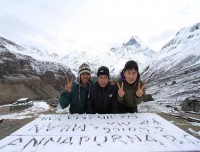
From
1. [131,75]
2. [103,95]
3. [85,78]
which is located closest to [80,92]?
[85,78]

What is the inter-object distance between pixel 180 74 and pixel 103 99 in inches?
2846

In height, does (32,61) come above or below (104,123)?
above

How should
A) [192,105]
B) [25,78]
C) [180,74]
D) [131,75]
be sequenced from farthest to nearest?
[25,78] → [180,74] → [192,105] → [131,75]

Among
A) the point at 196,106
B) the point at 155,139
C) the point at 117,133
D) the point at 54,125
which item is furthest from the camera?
the point at 196,106

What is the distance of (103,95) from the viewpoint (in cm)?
617

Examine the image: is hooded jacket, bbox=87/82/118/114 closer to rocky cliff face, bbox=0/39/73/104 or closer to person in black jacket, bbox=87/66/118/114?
person in black jacket, bbox=87/66/118/114

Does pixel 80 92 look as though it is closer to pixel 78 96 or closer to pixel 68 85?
pixel 78 96

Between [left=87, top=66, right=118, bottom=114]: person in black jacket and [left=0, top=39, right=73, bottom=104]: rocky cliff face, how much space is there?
74703 millimetres

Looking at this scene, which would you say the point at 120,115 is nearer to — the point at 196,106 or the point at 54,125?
the point at 54,125

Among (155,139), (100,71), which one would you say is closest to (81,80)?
(100,71)

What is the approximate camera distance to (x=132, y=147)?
13.0 feet

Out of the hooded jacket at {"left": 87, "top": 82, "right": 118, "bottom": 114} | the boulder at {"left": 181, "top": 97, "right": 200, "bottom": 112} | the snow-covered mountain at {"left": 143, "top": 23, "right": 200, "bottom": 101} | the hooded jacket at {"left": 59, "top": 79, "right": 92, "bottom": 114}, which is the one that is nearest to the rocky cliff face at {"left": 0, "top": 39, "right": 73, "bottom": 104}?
the snow-covered mountain at {"left": 143, "top": 23, "right": 200, "bottom": 101}

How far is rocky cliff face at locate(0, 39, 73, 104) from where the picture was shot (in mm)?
86938

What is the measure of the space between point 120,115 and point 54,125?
1359mm
